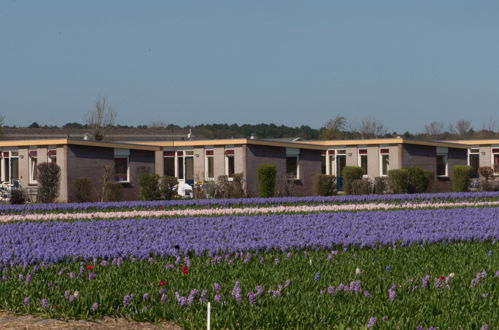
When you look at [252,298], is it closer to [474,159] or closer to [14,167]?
[14,167]

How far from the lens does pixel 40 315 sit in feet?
22.0

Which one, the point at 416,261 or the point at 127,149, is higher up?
the point at 127,149

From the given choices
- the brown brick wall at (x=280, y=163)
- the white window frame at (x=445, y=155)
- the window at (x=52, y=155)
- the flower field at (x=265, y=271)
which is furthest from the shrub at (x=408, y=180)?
the flower field at (x=265, y=271)

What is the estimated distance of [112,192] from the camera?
27141mm

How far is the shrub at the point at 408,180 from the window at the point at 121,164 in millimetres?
10517

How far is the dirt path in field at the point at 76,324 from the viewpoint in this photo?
631 cm

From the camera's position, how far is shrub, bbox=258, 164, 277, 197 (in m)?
29.1

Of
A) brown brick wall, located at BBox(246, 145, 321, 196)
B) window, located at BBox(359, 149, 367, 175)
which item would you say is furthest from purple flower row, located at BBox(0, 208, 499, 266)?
window, located at BBox(359, 149, 367, 175)

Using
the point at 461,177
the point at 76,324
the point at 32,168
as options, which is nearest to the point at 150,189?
the point at 32,168

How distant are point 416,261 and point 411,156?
27.1m

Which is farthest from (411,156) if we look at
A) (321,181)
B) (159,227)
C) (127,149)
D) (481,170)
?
(159,227)

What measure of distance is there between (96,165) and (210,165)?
244 inches

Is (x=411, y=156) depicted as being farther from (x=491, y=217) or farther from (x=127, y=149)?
(x=491, y=217)

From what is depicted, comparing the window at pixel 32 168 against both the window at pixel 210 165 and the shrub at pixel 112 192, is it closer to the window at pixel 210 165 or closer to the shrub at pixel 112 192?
the shrub at pixel 112 192
